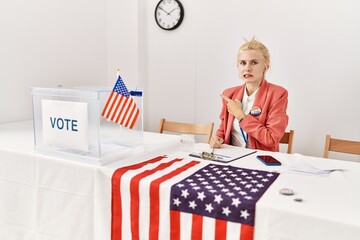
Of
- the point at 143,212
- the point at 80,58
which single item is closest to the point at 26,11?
the point at 80,58

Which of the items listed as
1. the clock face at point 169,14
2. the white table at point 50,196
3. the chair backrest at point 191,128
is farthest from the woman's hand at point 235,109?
the clock face at point 169,14

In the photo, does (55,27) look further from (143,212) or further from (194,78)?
(143,212)

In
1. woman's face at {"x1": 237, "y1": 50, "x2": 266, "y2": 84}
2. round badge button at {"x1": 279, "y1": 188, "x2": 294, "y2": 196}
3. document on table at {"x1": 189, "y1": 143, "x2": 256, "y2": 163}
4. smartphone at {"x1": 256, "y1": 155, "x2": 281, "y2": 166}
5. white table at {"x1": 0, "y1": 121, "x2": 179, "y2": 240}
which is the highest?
woman's face at {"x1": 237, "y1": 50, "x2": 266, "y2": 84}

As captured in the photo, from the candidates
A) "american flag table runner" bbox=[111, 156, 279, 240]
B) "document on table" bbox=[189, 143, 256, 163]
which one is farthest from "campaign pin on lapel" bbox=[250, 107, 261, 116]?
"american flag table runner" bbox=[111, 156, 279, 240]

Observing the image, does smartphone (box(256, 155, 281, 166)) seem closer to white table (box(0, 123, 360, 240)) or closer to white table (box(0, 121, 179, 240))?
white table (box(0, 123, 360, 240))

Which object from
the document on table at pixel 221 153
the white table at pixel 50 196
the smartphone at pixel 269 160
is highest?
the smartphone at pixel 269 160

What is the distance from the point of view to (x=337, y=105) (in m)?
2.77

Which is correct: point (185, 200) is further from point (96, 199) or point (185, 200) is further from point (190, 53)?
point (190, 53)

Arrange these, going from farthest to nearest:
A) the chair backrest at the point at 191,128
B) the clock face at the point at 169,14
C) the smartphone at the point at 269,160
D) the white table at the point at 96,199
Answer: the clock face at the point at 169,14 → the chair backrest at the point at 191,128 → the smartphone at the point at 269,160 → the white table at the point at 96,199

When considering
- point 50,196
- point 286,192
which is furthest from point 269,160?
point 50,196

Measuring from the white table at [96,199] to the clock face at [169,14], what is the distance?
5.70 feet

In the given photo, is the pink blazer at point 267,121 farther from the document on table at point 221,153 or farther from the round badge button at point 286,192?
the round badge button at point 286,192

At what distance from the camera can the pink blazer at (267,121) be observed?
6.64ft

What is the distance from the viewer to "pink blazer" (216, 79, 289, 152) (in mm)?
2023
